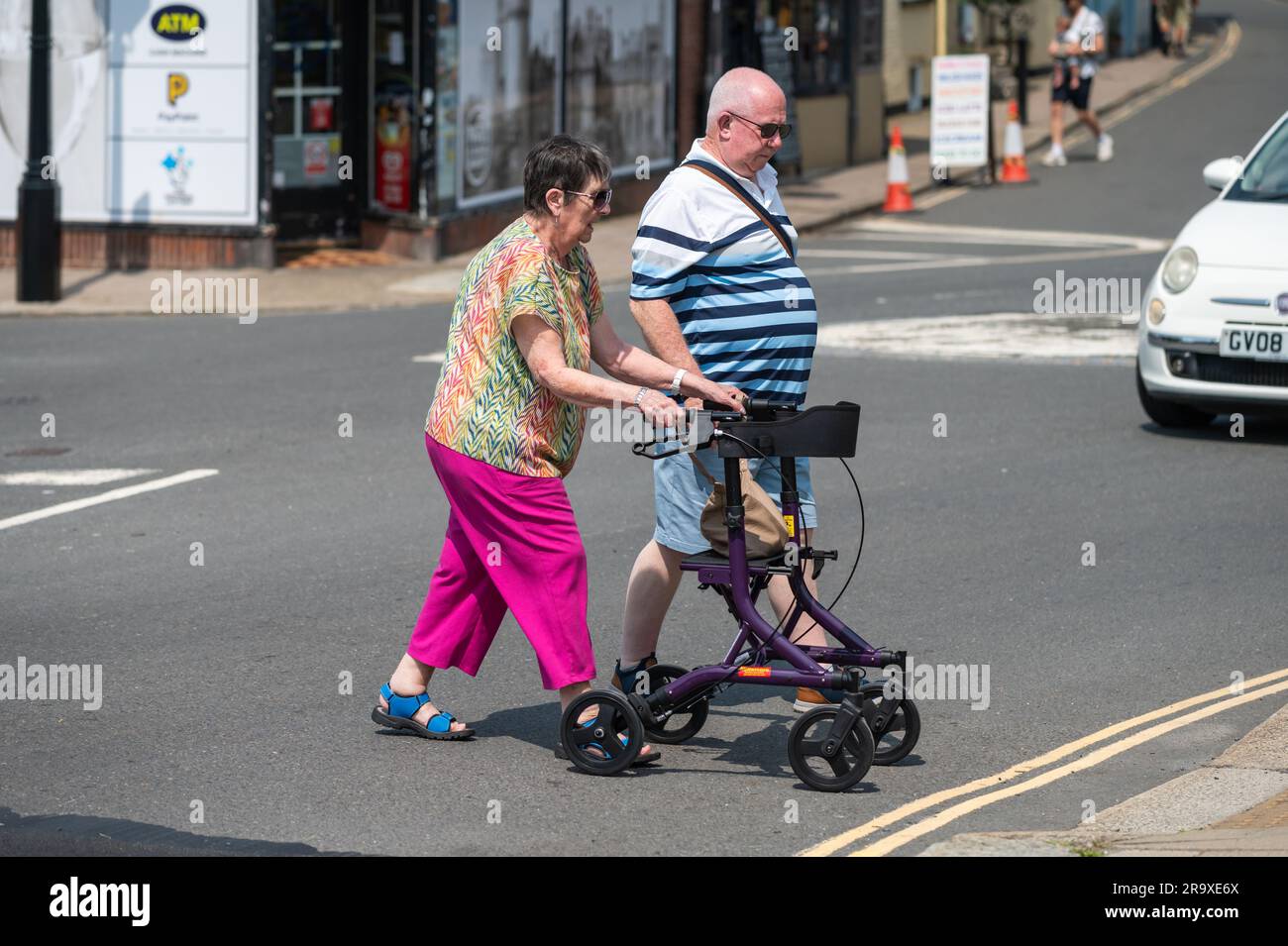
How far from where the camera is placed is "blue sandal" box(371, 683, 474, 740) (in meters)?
6.45

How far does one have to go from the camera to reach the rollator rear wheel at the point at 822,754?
5.86 metres

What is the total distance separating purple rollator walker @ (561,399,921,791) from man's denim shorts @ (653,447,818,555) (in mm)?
77

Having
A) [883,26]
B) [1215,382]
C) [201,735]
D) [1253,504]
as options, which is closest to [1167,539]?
[1253,504]

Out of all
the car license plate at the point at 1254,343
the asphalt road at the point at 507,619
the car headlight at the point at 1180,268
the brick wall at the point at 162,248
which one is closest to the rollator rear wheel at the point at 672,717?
the asphalt road at the point at 507,619

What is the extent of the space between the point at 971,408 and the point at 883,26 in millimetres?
20360

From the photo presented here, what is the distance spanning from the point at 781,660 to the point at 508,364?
121 centimetres

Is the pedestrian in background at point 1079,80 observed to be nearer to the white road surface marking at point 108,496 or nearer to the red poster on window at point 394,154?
the red poster on window at point 394,154

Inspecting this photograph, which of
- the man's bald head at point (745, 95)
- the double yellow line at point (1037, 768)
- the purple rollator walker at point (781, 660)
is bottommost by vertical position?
the double yellow line at point (1037, 768)

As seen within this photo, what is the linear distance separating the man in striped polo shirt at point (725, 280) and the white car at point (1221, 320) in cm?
522

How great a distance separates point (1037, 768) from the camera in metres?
6.17

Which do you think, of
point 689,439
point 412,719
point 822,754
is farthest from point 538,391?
point 822,754

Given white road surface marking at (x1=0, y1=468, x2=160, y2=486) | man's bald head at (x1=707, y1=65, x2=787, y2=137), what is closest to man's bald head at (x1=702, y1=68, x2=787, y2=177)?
man's bald head at (x1=707, y1=65, x2=787, y2=137)

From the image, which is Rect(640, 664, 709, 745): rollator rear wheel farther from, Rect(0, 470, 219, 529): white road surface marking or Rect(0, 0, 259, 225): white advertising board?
Rect(0, 0, 259, 225): white advertising board
